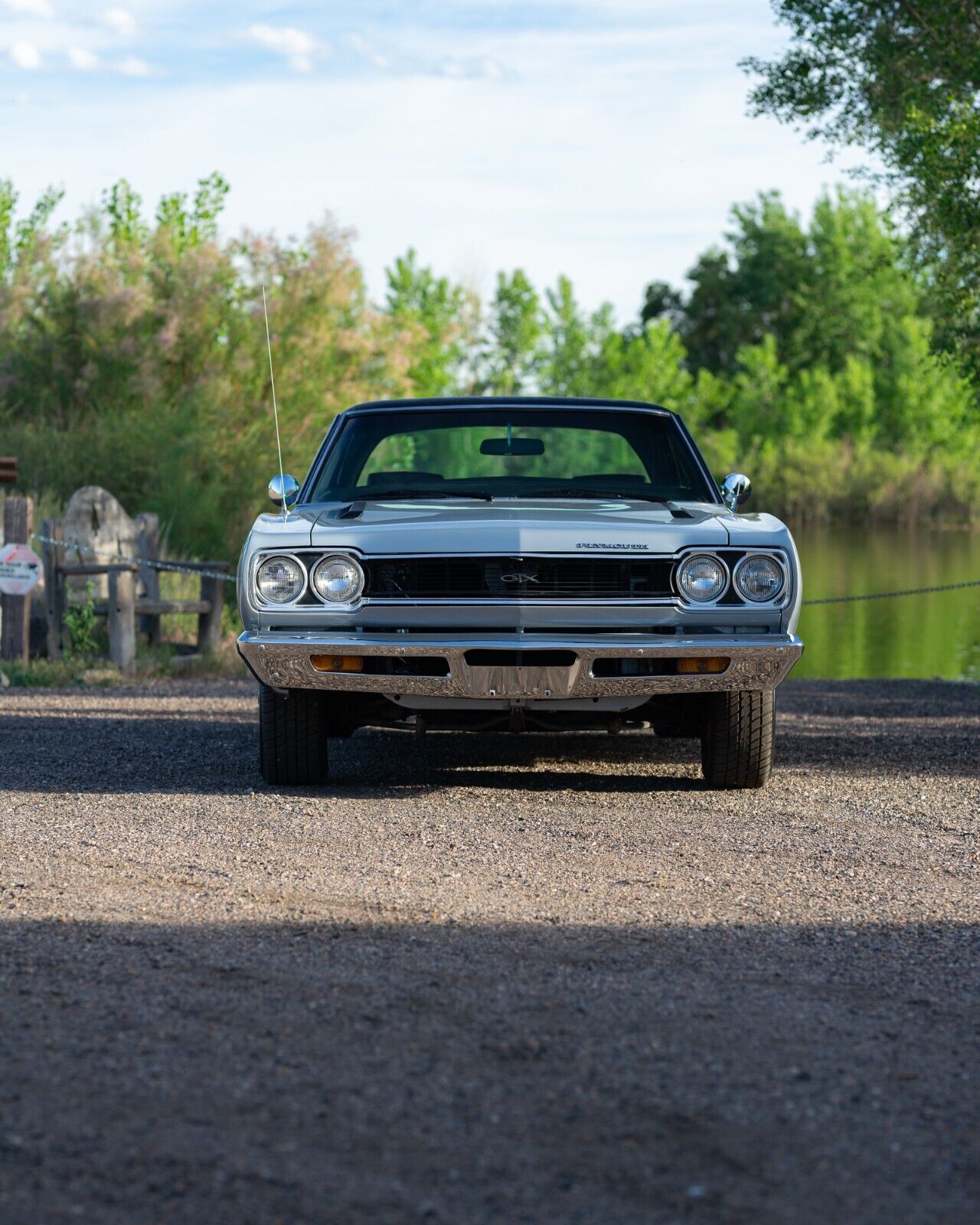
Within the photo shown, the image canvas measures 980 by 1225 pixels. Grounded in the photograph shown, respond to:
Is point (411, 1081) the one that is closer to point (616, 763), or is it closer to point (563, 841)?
point (563, 841)

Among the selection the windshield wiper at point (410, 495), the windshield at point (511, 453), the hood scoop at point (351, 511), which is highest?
the windshield at point (511, 453)

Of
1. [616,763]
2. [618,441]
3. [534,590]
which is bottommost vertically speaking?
[616,763]

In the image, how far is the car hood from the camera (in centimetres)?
666

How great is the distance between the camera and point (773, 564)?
6.83 m

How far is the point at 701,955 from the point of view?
4.57 m

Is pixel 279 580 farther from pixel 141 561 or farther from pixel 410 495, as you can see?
pixel 141 561

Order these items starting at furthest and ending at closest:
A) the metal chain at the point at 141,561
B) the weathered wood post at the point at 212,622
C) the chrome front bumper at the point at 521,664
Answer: the weathered wood post at the point at 212,622
the metal chain at the point at 141,561
the chrome front bumper at the point at 521,664

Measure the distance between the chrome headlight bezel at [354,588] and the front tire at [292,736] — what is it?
48 cm

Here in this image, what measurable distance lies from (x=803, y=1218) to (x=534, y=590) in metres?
4.02

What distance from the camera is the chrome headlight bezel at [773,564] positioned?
6789mm

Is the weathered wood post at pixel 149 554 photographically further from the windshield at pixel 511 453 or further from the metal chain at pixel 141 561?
the windshield at pixel 511 453

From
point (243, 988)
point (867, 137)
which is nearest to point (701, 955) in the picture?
point (243, 988)

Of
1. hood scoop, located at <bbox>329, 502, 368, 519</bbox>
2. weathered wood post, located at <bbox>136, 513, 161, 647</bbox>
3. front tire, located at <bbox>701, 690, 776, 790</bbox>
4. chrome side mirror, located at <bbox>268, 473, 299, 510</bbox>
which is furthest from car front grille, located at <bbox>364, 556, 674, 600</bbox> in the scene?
weathered wood post, located at <bbox>136, 513, 161, 647</bbox>

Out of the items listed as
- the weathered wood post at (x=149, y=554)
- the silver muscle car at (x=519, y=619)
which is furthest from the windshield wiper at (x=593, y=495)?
the weathered wood post at (x=149, y=554)
